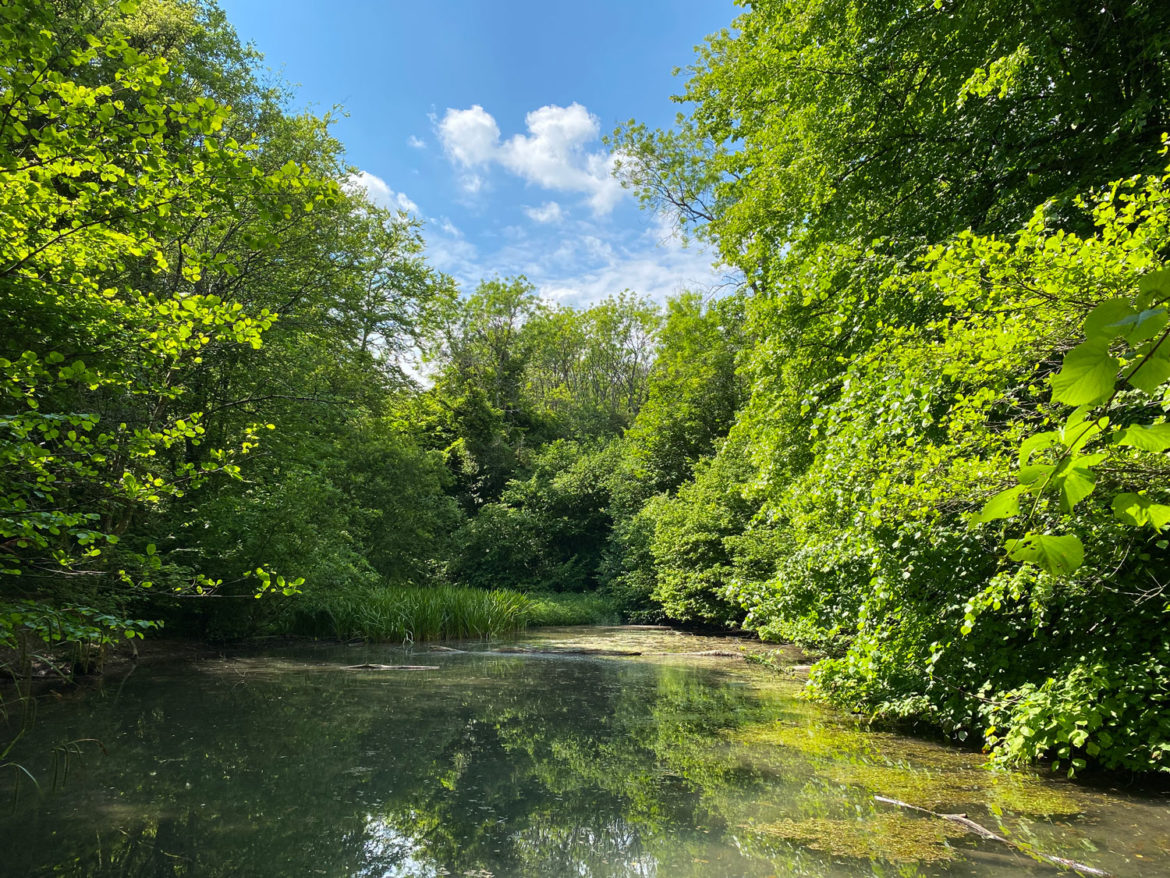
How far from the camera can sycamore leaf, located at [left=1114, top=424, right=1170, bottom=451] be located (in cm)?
66

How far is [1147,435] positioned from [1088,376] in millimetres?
122

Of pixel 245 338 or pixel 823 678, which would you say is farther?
pixel 823 678

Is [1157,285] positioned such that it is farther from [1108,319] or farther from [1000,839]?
[1000,839]

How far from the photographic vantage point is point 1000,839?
10.6ft

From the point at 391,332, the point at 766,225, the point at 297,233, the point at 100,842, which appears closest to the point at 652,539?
the point at 391,332

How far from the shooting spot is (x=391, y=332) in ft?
50.5

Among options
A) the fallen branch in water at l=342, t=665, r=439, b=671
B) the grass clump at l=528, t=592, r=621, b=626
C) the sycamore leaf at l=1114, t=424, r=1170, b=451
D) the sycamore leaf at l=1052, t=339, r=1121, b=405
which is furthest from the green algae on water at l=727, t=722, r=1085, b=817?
the grass clump at l=528, t=592, r=621, b=626

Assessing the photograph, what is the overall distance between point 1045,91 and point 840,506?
158 inches

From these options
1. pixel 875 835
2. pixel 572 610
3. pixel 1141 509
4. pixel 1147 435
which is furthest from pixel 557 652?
pixel 1147 435

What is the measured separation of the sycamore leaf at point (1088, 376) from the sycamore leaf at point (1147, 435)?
7cm

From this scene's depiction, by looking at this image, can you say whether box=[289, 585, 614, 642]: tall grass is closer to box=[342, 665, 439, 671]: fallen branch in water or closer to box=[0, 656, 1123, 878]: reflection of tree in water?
box=[342, 665, 439, 671]: fallen branch in water

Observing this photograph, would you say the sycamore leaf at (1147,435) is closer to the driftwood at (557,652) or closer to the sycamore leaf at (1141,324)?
the sycamore leaf at (1141,324)

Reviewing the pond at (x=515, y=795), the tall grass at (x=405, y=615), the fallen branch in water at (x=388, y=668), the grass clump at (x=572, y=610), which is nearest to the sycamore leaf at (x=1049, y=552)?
the pond at (x=515, y=795)

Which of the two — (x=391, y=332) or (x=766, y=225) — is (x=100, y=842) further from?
(x=391, y=332)
